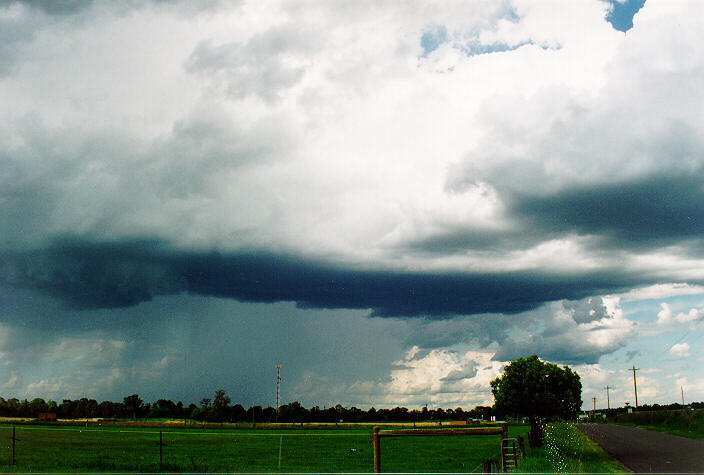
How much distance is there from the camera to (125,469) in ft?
95.2

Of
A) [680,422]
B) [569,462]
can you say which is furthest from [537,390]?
[680,422]

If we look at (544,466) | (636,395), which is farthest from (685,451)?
(636,395)

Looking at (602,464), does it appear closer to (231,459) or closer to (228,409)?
(231,459)

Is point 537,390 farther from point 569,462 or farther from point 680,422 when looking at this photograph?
point 680,422

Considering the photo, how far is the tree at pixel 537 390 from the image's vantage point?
35625 millimetres

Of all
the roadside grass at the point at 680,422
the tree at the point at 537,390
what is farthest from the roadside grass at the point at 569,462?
the roadside grass at the point at 680,422

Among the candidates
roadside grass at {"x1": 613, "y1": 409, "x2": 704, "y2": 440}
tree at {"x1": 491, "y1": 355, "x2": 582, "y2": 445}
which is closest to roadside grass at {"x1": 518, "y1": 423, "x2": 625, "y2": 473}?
tree at {"x1": 491, "y1": 355, "x2": 582, "y2": 445}

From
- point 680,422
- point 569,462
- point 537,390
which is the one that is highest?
point 537,390

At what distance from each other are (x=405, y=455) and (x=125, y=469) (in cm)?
2311

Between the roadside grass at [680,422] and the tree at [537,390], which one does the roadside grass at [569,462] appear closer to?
the tree at [537,390]

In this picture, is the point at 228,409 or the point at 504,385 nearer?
the point at 504,385

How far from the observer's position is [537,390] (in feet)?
117

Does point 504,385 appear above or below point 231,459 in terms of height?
above

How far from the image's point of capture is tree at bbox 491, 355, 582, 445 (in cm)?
3562
